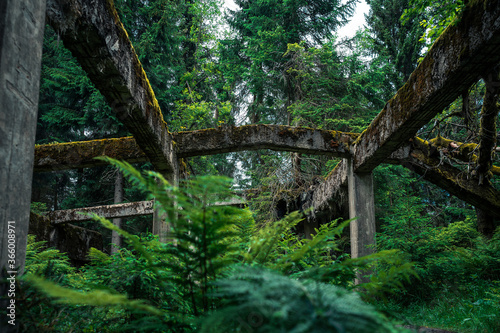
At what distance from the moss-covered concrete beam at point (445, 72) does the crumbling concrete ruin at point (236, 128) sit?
0.04ft

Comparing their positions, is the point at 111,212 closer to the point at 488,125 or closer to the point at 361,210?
the point at 361,210

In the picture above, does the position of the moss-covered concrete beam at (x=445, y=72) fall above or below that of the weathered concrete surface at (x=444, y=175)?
above

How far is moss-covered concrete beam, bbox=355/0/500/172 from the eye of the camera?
3490 millimetres

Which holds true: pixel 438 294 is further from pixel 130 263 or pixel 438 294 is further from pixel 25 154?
pixel 25 154

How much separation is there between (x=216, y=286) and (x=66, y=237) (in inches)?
439

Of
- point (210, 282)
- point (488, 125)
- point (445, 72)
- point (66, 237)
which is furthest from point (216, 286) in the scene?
point (66, 237)

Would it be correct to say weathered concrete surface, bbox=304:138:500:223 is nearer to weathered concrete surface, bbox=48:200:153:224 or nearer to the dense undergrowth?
the dense undergrowth

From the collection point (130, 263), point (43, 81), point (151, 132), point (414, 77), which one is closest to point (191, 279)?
point (130, 263)

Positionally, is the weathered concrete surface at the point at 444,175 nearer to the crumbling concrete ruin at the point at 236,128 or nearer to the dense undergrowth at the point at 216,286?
the crumbling concrete ruin at the point at 236,128

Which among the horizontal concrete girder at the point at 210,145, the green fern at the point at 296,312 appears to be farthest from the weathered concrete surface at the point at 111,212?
the green fern at the point at 296,312

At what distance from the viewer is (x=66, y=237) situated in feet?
36.0

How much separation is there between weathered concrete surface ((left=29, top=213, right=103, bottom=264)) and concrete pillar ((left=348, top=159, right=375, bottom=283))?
776 cm

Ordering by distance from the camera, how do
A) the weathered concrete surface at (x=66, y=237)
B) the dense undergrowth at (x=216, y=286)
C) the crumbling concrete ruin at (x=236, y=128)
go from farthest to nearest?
the weathered concrete surface at (x=66, y=237) < the crumbling concrete ruin at (x=236, y=128) < the dense undergrowth at (x=216, y=286)

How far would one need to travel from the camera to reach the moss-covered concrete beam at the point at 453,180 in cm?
690
